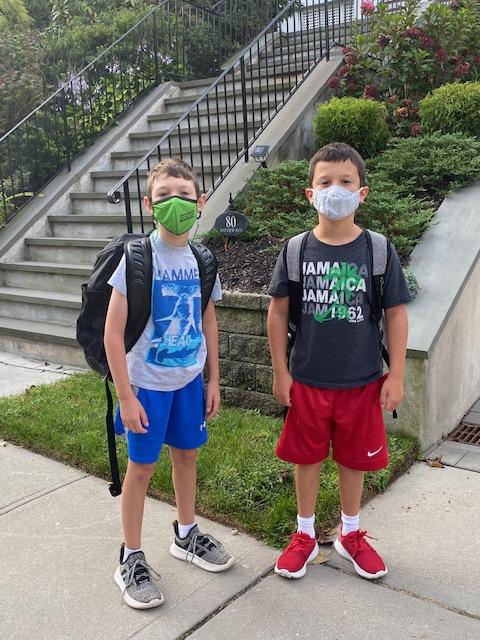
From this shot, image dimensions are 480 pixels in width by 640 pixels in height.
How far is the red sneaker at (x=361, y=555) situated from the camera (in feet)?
8.03

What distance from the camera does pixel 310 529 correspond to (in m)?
2.57

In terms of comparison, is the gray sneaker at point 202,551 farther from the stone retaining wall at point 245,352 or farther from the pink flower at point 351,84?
the pink flower at point 351,84

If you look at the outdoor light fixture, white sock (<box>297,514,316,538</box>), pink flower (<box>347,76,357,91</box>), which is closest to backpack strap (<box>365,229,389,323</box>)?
white sock (<box>297,514,316,538</box>)

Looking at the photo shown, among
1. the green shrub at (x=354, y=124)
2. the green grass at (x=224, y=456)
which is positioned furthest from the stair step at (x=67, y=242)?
the green shrub at (x=354, y=124)

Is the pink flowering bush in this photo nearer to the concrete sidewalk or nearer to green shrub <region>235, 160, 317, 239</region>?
green shrub <region>235, 160, 317, 239</region>

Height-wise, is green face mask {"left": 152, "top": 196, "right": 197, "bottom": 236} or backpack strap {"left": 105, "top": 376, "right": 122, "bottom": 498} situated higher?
green face mask {"left": 152, "top": 196, "right": 197, "bottom": 236}

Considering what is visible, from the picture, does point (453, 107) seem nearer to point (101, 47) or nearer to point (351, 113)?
point (351, 113)

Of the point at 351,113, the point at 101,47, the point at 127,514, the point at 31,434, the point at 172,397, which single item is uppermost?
the point at 101,47

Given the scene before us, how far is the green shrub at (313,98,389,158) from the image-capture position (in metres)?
5.55

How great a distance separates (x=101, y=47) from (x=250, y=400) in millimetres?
7408

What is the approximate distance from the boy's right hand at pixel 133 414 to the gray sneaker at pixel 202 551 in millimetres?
658

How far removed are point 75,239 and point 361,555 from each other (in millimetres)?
5028

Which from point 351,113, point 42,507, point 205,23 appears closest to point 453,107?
point 351,113

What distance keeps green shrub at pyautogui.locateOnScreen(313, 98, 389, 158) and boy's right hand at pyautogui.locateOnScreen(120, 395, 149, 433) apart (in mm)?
4111
